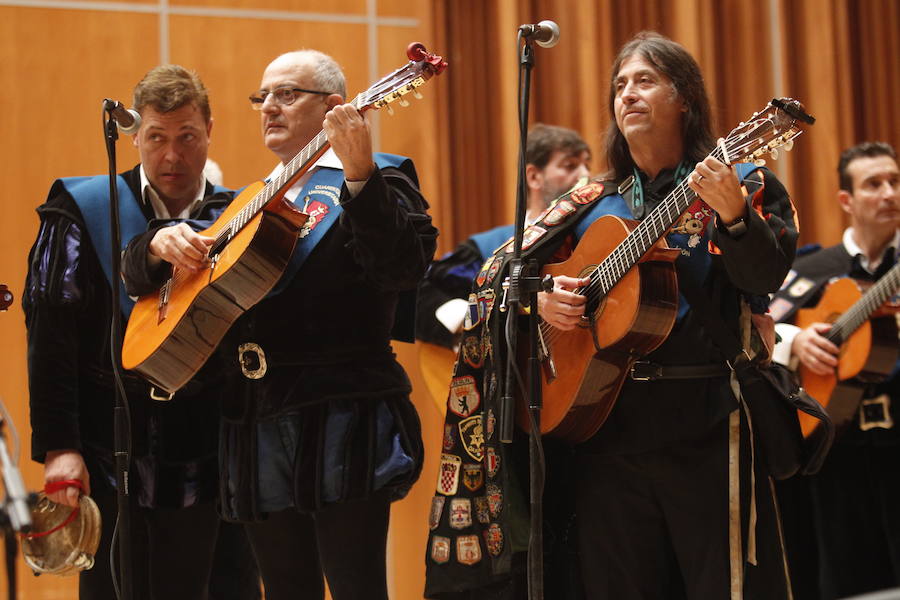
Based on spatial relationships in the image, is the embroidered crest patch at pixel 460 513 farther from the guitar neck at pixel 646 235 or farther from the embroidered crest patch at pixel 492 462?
the guitar neck at pixel 646 235

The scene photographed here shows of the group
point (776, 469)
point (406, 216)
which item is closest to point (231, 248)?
point (406, 216)

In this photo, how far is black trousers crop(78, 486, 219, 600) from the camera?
2764 mm

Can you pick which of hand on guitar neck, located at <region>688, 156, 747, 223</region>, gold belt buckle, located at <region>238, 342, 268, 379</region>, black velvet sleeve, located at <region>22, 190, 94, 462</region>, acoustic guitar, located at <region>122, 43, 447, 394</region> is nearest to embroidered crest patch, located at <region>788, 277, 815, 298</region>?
hand on guitar neck, located at <region>688, 156, 747, 223</region>

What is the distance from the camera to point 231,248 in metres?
2.54

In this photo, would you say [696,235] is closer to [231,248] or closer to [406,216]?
[406,216]

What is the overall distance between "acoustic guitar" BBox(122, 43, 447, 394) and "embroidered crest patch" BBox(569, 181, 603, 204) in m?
0.53

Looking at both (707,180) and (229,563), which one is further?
(229,563)

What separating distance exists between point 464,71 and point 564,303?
289 centimetres

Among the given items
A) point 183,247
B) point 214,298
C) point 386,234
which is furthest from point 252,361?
point 386,234

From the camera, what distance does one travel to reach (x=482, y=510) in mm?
2695

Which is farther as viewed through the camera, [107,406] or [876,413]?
[876,413]

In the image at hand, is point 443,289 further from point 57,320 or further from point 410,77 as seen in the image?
point 410,77

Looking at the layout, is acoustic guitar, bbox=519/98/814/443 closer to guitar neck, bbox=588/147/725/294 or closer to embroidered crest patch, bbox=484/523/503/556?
guitar neck, bbox=588/147/725/294

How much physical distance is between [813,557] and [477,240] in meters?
1.70
